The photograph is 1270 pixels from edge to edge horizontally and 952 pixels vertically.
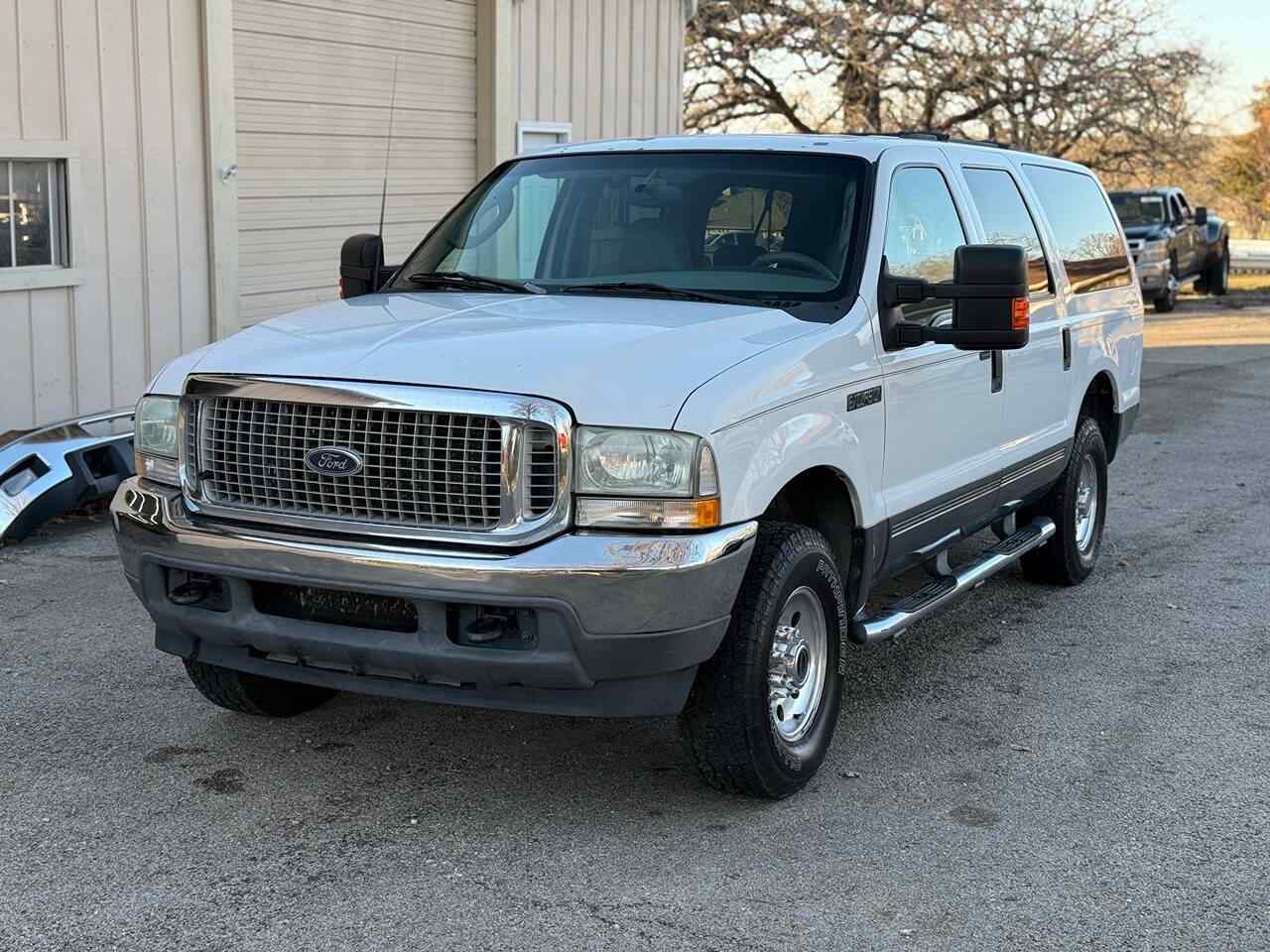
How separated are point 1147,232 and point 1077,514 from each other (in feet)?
57.0

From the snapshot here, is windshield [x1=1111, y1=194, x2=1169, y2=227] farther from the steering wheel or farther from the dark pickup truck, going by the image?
the steering wheel

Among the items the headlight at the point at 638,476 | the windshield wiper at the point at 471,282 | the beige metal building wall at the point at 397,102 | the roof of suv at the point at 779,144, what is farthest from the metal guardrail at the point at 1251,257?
the headlight at the point at 638,476

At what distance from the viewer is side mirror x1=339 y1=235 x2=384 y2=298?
6301 mm

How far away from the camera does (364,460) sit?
14.5 ft

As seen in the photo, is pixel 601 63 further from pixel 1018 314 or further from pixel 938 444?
pixel 1018 314

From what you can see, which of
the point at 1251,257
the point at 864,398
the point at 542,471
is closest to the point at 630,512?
the point at 542,471

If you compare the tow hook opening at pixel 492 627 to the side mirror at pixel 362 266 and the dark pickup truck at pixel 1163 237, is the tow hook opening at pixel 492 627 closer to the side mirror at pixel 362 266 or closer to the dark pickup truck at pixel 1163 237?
the side mirror at pixel 362 266

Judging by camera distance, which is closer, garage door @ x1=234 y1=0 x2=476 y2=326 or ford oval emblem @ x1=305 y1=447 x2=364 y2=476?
ford oval emblem @ x1=305 y1=447 x2=364 y2=476

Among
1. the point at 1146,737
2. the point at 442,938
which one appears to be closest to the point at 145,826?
the point at 442,938

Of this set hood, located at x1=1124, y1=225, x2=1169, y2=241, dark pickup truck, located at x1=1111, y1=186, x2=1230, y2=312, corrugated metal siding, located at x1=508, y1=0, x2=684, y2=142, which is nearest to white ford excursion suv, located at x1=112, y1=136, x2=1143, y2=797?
corrugated metal siding, located at x1=508, y1=0, x2=684, y2=142

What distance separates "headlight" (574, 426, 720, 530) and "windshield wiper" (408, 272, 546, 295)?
55.8 inches

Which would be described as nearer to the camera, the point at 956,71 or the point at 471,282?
the point at 471,282

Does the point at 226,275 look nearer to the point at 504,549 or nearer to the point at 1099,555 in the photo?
the point at 1099,555

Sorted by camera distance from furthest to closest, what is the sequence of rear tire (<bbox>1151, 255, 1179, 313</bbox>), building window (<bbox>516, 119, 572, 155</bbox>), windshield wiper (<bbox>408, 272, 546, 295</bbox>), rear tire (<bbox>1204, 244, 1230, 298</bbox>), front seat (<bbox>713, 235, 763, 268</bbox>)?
1. rear tire (<bbox>1204, 244, 1230, 298</bbox>)
2. rear tire (<bbox>1151, 255, 1179, 313</bbox>)
3. building window (<bbox>516, 119, 572, 155</bbox>)
4. windshield wiper (<bbox>408, 272, 546, 295</bbox>)
5. front seat (<bbox>713, 235, 763, 268</bbox>)
